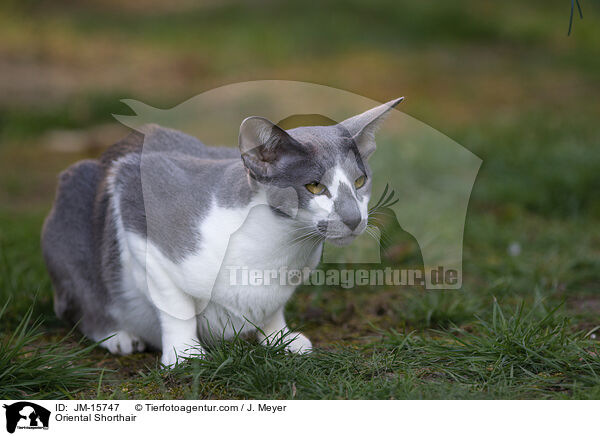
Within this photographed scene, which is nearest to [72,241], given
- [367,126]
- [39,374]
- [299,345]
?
[39,374]

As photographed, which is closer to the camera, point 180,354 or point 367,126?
point 367,126

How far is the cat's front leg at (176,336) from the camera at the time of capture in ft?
8.02

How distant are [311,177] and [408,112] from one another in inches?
157

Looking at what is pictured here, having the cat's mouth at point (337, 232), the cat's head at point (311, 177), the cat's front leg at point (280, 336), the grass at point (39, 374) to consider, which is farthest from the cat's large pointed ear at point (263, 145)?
the grass at point (39, 374)

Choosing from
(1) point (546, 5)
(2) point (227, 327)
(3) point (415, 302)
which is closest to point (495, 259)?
(3) point (415, 302)

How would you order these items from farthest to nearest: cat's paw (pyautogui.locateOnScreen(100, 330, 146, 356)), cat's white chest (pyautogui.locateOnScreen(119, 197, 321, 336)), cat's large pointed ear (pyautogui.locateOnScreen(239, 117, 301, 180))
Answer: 1. cat's paw (pyautogui.locateOnScreen(100, 330, 146, 356))
2. cat's white chest (pyautogui.locateOnScreen(119, 197, 321, 336))
3. cat's large pointed ear (pyautogui.locateOnScreen(239, 117, 301, 180))

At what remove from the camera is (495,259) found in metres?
3.71

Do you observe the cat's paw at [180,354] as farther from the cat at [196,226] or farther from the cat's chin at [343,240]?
the cat's chin at [343,240]

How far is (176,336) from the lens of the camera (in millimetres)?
2459

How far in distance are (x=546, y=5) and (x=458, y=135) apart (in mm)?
4716

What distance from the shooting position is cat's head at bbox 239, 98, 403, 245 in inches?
81.7
